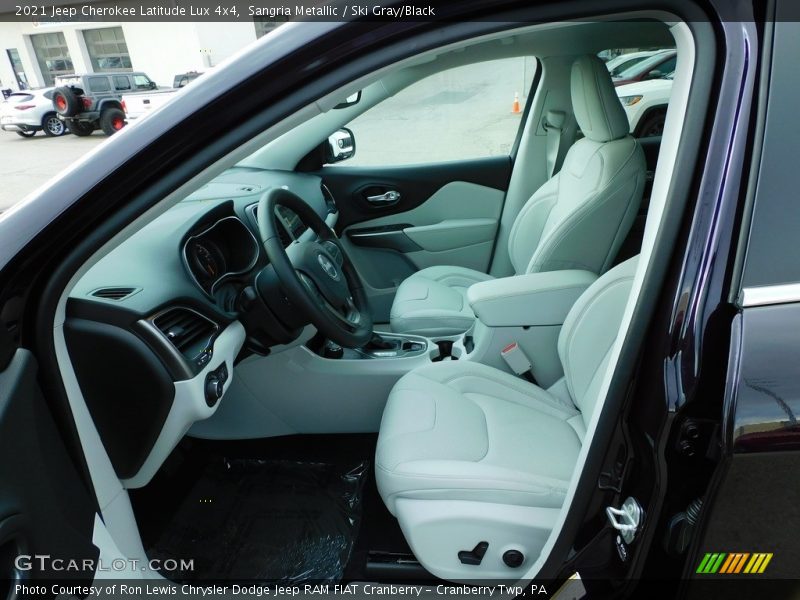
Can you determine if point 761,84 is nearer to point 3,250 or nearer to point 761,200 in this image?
point 761,200

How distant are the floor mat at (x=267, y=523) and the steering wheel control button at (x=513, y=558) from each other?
0.56 m

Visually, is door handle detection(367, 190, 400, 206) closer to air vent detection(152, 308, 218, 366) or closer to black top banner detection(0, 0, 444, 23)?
black top banner detection(0, 0, 444, 23)

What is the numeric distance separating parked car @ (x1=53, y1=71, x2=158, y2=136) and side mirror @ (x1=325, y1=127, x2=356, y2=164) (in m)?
9.22

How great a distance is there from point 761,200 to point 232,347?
45.4 inches

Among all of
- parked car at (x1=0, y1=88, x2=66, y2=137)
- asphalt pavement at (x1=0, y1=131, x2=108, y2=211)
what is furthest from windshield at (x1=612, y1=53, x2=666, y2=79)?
parked car at (x1=0, y1=88, x2=66, y2=137)

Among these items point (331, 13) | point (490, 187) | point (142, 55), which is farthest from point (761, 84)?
point (142, 55)

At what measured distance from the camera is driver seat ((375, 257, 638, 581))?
1.09 meters

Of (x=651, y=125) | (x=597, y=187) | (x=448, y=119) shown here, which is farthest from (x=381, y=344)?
(x=651, y=125)

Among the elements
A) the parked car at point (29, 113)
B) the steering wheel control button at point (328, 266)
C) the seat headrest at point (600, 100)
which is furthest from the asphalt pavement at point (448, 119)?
the parked car at point (29, 113)

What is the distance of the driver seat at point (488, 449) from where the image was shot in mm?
1093

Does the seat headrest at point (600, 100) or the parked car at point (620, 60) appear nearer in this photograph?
the seat headrest at point (600, 100)

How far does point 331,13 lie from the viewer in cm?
71

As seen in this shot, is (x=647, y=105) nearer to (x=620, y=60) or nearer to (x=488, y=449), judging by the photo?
(x=620, y=60)

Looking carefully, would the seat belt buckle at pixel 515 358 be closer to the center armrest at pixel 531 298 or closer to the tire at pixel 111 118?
the center armrest at pixel 531 298
